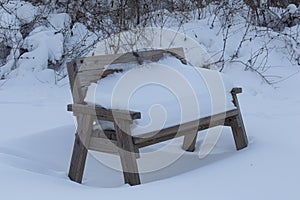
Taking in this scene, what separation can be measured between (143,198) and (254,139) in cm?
156

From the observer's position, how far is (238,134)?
12.0ft

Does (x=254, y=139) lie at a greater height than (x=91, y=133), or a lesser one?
lesser

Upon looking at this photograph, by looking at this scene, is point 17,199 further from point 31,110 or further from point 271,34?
point 271,34

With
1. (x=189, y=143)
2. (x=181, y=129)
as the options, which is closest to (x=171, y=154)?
(x=189, y=143)

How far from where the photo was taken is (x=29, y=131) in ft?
13.9

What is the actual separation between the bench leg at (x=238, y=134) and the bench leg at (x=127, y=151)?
1051 mm

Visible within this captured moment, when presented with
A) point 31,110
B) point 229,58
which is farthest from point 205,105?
point 229,58

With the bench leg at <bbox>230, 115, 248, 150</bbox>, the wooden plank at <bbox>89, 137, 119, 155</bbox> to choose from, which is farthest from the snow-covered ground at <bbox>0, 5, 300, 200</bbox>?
the wooden plank at <bbox>89, 137, 119, 155</bbox>

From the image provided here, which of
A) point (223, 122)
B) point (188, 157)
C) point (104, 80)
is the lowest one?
point (188, 157)

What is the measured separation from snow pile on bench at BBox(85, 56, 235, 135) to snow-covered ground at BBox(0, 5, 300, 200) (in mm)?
359

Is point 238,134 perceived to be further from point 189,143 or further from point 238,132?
point 189,143

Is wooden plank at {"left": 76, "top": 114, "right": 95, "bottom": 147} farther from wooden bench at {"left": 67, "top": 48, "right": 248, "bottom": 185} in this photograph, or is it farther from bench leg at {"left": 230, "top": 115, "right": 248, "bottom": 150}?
bench leg at {"left": 230, "top": 115, "right": 248, "bottom": 150}

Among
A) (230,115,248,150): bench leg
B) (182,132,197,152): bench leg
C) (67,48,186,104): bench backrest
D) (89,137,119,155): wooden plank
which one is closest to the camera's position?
(89,137,119,155): wooden plank

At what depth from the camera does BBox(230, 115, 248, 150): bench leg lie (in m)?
3.66
